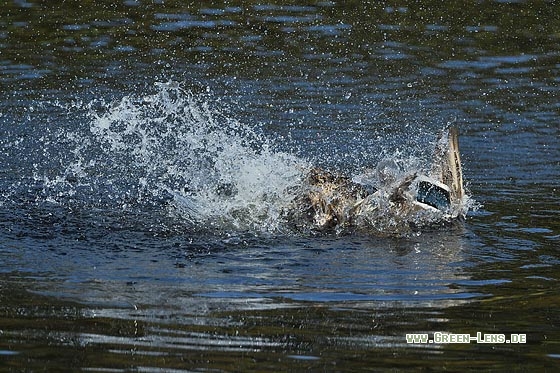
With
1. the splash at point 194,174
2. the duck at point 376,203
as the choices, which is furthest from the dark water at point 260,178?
the duck at point 376,203

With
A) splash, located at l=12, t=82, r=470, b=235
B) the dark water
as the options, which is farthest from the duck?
the dark water

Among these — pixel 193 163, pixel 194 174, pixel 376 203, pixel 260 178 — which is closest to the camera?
pixel 376 203

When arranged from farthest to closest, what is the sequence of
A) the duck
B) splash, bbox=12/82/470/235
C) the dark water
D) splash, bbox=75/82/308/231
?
splash, bbox=75/82/308/231 → splash, bbox=12/82/470/235 → the duck → the dark water

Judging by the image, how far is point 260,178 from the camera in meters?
10.2

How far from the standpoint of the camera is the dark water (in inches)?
279

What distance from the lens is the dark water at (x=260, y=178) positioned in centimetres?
708

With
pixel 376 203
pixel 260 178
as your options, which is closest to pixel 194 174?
pixel 260 178

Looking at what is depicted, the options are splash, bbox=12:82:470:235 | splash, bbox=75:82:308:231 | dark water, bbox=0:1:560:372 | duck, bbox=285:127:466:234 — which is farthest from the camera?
splash, bbox=75:82:308:231

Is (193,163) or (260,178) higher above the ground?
(260,178)

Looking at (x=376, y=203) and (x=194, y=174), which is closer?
(x=376, y=203)

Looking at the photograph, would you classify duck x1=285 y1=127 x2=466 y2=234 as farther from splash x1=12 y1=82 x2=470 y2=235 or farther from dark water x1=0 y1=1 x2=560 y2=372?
dark water x1=0 y1=1 x2=560 y2=372

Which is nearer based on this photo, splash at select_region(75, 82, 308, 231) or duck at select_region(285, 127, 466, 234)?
duck at select_region(285, 127, 466, 234)

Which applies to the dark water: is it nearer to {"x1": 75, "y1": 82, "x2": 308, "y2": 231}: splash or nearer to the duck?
{"x1": 75, "y1": 82, "x2": 308, "y2": 231}: splash

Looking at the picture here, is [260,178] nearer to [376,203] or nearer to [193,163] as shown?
[376,203]
